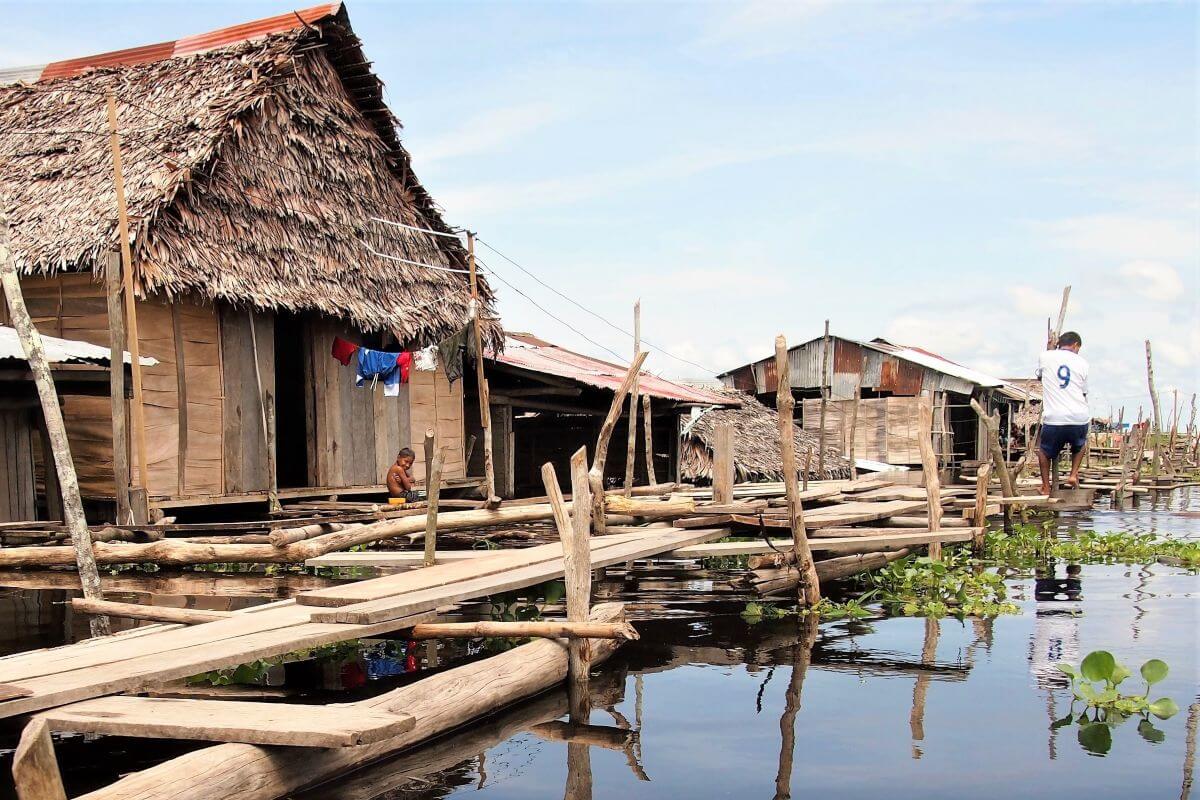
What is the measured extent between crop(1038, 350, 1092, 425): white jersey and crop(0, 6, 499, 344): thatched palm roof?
24.0 feet

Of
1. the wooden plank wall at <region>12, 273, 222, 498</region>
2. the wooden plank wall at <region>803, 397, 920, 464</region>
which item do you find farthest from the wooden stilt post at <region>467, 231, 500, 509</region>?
the wooden plank wall at <region>803, 397, 920, 464</region>

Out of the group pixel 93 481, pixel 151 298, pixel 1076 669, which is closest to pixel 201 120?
pixel 151 298

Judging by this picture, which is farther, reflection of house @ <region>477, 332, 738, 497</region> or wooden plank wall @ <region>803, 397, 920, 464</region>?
wooden plank wall @ <region>803, 397, 920, 464</region>

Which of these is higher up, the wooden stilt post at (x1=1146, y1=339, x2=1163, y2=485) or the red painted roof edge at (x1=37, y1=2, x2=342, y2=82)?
the red painted roof edge at (x1=37, y1=2, x2=342, y2=82)

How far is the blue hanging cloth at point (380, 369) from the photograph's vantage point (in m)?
13.6

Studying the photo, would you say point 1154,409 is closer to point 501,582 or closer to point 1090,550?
point 1090,550

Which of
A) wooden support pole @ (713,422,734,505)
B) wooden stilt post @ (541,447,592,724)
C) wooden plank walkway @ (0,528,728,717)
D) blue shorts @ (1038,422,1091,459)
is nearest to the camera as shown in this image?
wooden plank walkway @ (0,528,728,717)

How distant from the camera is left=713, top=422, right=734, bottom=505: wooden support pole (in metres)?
9.80

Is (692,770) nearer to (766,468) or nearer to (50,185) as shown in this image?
(50,185)

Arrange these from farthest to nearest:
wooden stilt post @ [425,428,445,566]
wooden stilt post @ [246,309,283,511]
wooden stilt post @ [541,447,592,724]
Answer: wooden stilt post @ [246,309,283,511] < wooden stilt post @ [425,428,445,566] < wooden stilt post @ [541,447,592,724]

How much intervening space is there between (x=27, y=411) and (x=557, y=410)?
28.6ft

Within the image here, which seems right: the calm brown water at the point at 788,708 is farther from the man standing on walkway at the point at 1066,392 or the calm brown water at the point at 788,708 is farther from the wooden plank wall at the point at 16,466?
the man standing on walkway at the point at 1066,392

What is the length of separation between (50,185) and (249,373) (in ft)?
9.25

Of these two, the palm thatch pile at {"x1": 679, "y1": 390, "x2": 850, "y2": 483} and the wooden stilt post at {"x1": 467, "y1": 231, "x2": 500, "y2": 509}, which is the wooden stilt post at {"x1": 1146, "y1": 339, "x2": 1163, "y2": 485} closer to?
the palm thatch pile at {"x1": 679, "y1": 390, "x2": 850, "y2": 483}
